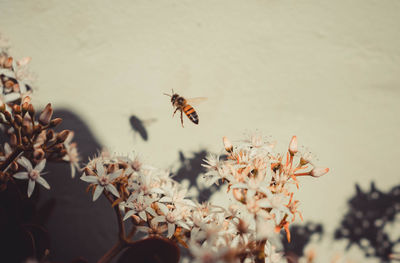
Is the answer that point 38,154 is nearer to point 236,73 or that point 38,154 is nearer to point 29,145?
point 29,145

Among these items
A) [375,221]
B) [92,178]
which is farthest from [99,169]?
[375,221]

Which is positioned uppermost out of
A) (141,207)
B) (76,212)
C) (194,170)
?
(141,207)

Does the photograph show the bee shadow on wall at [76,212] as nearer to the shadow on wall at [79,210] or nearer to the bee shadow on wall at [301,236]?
the shadow on wall at [79,210]

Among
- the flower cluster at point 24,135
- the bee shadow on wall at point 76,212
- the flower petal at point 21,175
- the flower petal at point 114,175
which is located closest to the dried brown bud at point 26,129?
the flower cluster at point 24,135

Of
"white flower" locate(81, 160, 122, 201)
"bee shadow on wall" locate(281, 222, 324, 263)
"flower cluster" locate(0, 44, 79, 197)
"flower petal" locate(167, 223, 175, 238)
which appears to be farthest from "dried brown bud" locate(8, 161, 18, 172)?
"bee shadow on wall" locate(281, 222, 324, 263)

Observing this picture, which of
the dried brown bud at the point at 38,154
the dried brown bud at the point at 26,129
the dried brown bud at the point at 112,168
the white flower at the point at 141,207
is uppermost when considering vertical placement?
the dried brown bud at the point at 26,129

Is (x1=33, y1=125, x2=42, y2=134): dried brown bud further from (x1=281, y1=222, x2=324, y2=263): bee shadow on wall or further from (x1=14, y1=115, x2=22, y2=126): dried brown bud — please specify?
(x1=281, y1=222, x2=324, y2=263): bee shadow on wall

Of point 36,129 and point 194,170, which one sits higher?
point 36,129
